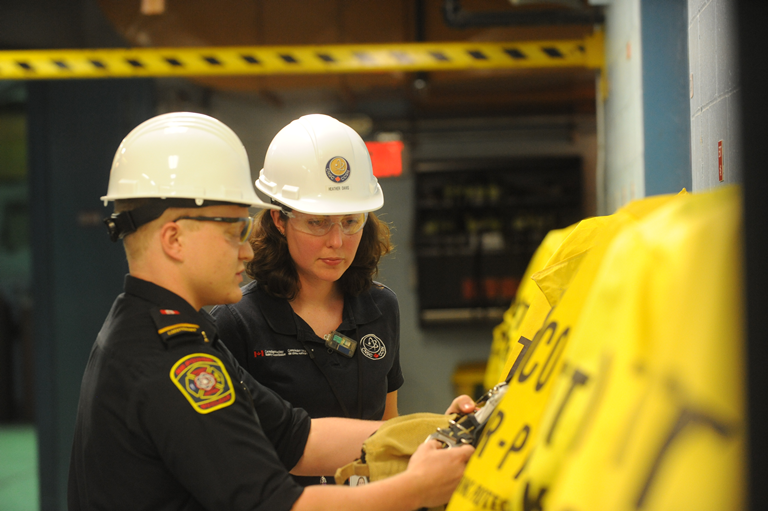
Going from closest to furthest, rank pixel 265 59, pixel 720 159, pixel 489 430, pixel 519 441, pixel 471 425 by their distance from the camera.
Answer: pixel 519 441, pixel 489 430, pixel 471 425, pixel 720 159, pixel 265 59

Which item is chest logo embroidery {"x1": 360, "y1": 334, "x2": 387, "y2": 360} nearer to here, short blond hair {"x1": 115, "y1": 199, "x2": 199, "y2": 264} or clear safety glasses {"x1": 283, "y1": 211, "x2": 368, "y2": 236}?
clear safety glasses {"x1": 283, "y1": 211, "x2": 368, "y2": 236}

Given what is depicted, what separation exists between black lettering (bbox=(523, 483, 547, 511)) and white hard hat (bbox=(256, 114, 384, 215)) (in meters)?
1.18

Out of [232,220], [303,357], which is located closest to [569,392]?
[232,220]

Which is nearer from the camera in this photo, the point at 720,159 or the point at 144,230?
the point at 144,230

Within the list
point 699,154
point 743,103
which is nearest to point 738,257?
point 743,103

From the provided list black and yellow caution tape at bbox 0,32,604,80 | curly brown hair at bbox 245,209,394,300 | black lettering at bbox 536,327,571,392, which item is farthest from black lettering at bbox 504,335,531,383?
black and yellow caution tape at bbox 0,32,604,80

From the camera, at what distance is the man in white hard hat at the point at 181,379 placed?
1.21 metres

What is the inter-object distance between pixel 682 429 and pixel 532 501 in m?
0.27

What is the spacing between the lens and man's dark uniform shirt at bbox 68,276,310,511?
1208 millimetres

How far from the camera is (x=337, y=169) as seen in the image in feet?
6.47

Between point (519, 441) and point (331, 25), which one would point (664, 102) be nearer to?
point (519, 441)

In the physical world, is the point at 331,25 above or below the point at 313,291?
above

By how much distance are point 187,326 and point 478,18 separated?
3.58 metres

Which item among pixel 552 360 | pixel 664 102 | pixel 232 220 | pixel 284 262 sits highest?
pixel 664 102
